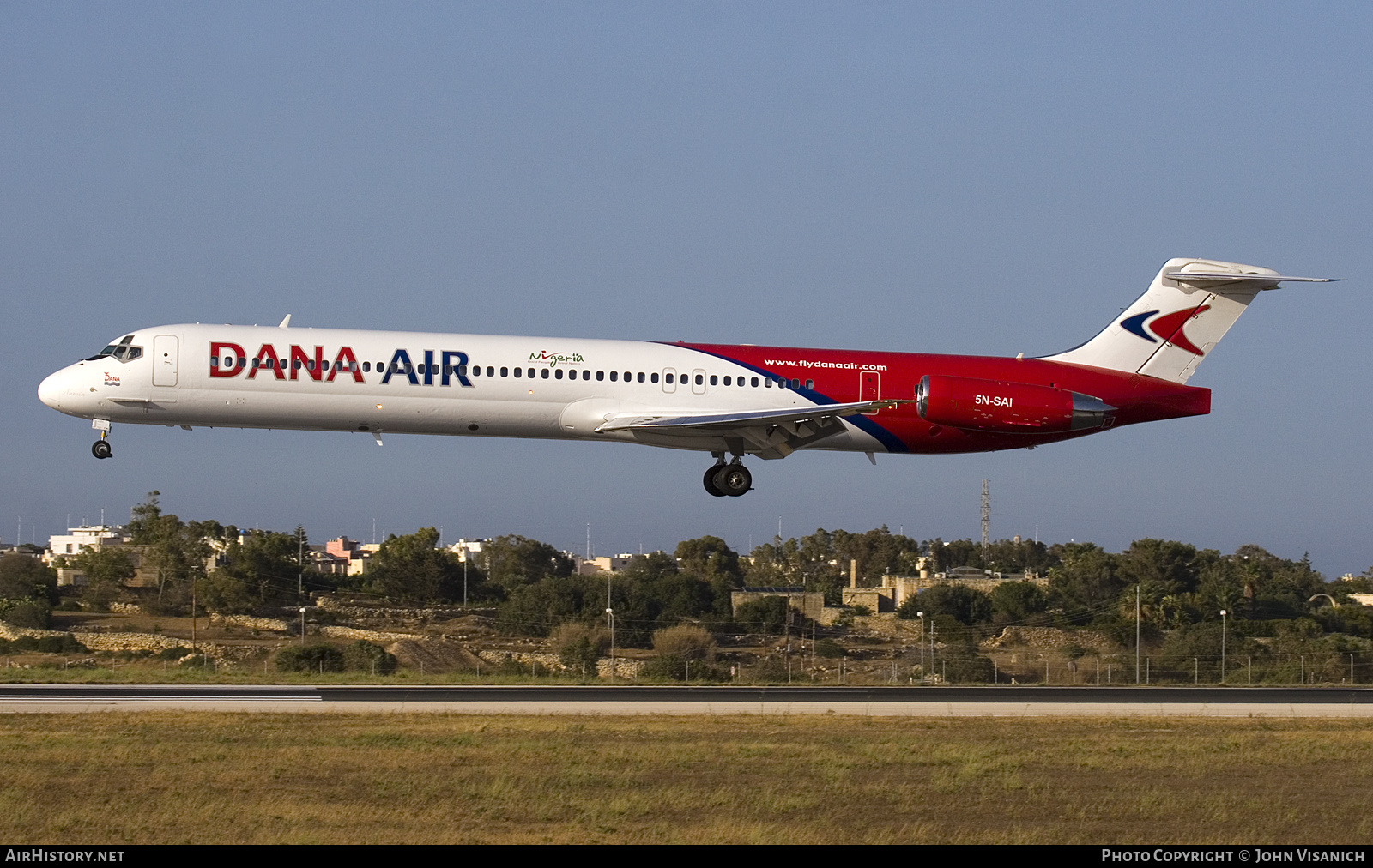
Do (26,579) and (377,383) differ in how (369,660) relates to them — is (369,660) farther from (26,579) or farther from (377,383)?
(26,579)

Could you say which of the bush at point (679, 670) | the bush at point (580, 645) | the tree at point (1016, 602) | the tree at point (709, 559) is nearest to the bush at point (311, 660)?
the bush at point (580, 645)

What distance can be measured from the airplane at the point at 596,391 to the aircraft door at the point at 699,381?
0.02 m

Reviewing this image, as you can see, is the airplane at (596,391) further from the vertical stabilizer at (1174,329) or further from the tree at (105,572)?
the tree at (105,572)

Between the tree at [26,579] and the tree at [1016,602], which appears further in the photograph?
the tree at [1016,602]

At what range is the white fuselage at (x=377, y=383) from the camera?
3603cm

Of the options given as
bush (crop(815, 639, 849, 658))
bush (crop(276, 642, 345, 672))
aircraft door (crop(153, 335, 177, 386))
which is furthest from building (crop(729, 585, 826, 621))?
aircraft door (crop(153, 335, 177, 386))

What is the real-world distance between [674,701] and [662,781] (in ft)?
43.7

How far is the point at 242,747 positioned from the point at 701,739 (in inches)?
343

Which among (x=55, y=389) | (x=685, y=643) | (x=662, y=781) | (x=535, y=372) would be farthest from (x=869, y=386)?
(x=685, y=643)

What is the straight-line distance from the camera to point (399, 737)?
31.1 m

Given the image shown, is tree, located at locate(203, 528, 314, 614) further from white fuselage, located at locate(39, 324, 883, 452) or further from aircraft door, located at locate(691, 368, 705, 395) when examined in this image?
aircraft door, located at locate(691, 368, 705, 395)

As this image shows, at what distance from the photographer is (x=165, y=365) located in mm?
36062
